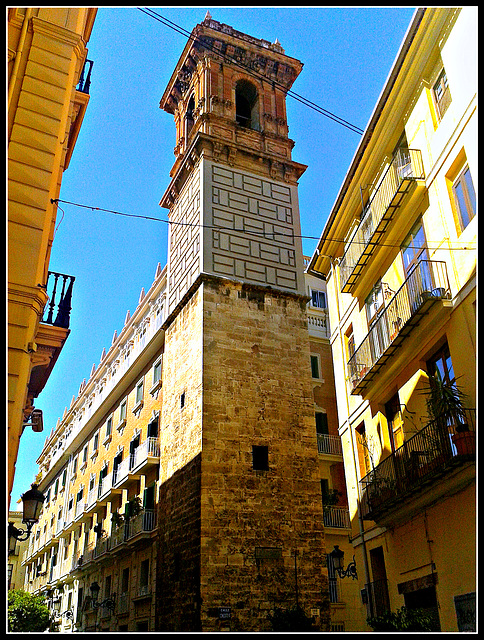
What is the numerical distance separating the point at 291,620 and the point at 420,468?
6.50 m

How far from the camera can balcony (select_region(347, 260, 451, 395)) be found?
34.5 feet

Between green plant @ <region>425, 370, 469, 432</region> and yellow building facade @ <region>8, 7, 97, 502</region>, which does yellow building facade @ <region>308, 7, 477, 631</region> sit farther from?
yellow building facade @ <region>8, 7, 97, 502</region>

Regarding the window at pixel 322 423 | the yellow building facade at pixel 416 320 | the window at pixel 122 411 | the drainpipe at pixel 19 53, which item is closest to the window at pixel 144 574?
the window at pixel 322 423

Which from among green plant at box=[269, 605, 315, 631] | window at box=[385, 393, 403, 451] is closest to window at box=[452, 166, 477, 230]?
window at box=[385, 393, 403, 451]

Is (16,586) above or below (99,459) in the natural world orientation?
below

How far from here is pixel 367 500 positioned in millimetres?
12492

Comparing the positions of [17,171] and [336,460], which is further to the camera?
[336,460]

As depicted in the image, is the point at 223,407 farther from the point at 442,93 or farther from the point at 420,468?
the point at 442,93

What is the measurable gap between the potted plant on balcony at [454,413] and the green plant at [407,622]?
2660 millimetres

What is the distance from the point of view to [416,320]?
10867mm

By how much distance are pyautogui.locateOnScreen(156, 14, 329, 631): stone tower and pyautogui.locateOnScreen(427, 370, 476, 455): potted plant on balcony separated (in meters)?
7.98

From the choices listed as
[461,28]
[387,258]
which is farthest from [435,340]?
[461,28]
